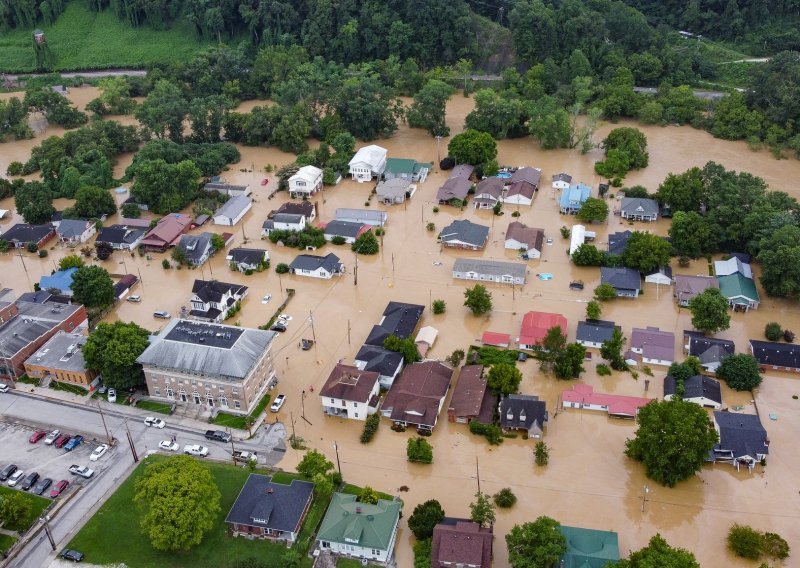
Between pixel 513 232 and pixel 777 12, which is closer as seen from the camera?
pixel 513 232

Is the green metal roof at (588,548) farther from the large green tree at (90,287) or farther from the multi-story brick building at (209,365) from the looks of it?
the large green tree at (90,287)

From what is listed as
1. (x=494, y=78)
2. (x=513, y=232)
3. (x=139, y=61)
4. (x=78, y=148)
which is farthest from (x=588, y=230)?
(x=139, y=61)

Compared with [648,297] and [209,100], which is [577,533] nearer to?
[648,297]

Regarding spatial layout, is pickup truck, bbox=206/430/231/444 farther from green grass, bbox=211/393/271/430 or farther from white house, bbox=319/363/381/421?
white house, bbox=319/363/381/421

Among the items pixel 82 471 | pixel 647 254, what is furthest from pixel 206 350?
pixel 647 254

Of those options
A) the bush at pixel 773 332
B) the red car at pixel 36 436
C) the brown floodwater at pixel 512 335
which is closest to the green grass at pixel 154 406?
the red car at pixel 36 436

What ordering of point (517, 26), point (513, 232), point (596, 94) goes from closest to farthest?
1. point (513, 232)
2. point (596, 94)
3. point (517, 26)

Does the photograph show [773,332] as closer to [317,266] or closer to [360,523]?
[360,523]

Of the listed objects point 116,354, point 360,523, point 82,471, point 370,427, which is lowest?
point 82,471
